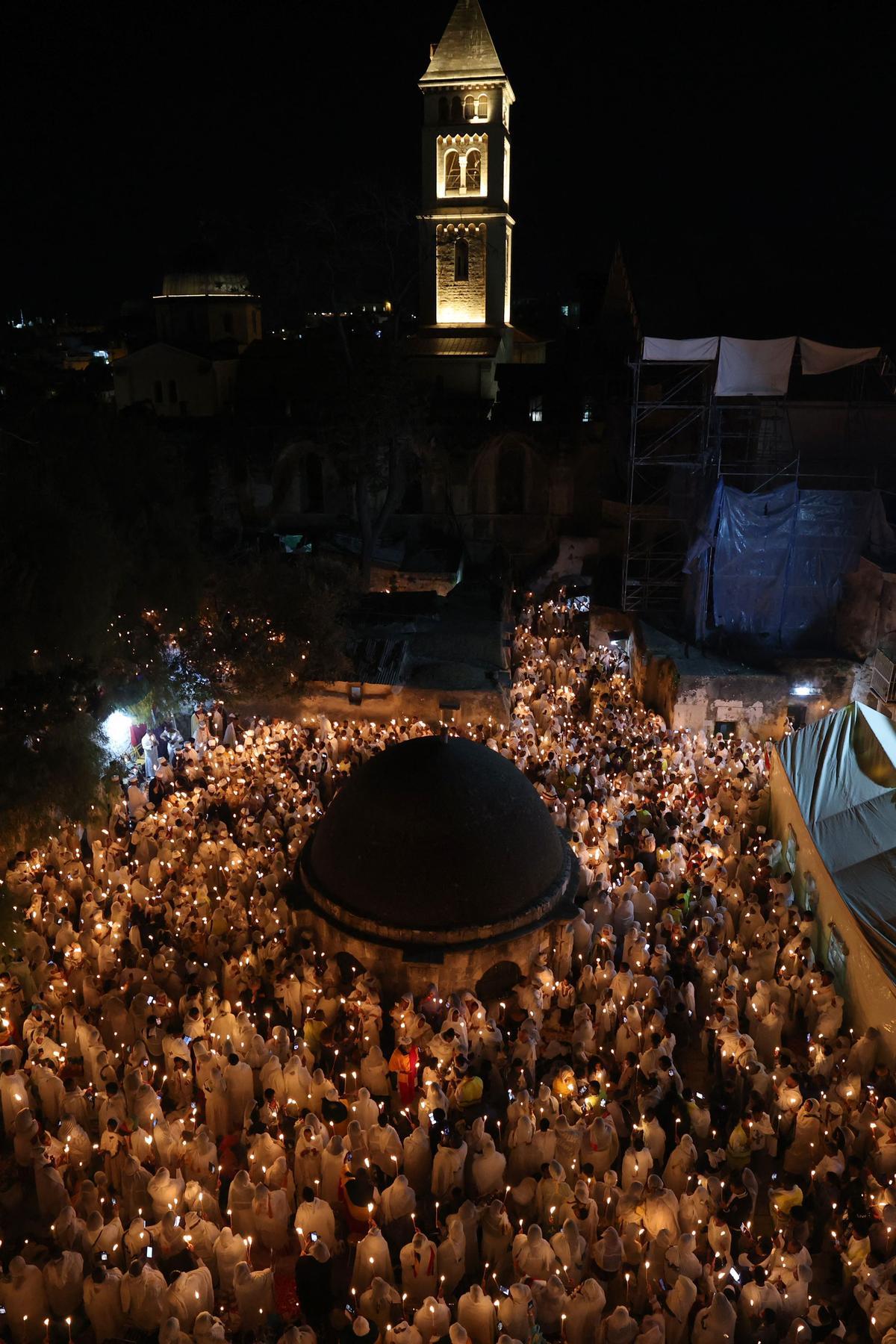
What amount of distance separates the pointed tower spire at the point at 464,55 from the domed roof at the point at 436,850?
30.2m

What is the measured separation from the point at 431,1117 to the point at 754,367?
16644 mm

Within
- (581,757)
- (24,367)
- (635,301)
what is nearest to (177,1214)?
(581,757)

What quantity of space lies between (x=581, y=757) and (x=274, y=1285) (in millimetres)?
9982

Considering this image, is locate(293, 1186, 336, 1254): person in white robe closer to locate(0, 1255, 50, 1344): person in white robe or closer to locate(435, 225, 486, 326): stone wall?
locate(0, 1255, 50, 1344): person in white robe

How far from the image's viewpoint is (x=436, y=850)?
10.4 meters

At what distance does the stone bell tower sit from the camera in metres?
32.0

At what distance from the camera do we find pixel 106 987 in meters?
10.2

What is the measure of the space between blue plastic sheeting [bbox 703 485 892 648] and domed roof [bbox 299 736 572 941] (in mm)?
10346

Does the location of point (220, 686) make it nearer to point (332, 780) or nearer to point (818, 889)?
point (332, 780)

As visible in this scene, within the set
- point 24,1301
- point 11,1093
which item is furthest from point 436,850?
point 24,1301

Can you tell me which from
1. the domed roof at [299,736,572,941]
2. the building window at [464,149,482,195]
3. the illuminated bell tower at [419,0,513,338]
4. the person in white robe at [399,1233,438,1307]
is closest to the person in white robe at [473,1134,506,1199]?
the person in white robe at [399,1233,438,1307]

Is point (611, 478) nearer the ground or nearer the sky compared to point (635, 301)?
nearer the ground

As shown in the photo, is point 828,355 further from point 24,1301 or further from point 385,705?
point 24,1301

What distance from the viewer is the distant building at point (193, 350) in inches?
1363
